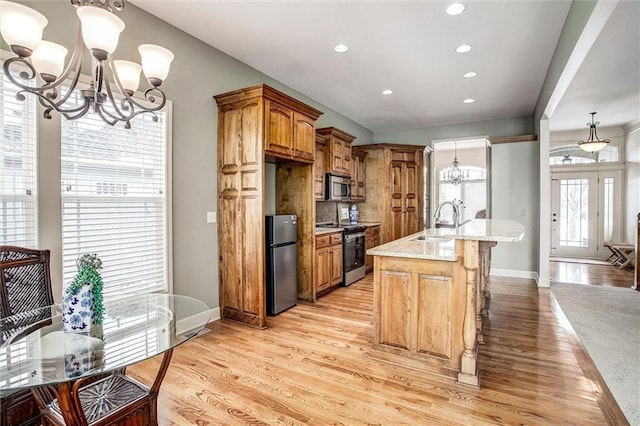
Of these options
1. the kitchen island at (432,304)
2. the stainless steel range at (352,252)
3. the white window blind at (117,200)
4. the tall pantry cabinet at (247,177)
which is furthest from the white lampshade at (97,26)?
the stainless steel range at (352,252)

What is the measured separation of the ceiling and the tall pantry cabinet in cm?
65

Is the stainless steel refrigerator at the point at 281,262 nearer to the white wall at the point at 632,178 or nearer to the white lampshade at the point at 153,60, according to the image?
the white lampshade at the point at 153,60

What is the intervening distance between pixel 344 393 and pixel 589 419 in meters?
1.49

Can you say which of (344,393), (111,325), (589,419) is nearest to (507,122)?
(589,419)

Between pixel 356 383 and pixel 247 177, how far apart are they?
2237 mm

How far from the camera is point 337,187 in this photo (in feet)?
17.8

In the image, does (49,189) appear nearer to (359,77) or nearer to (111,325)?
(111,325)

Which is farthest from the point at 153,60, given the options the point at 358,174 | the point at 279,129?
the point at 358,174

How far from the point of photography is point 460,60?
392 cm

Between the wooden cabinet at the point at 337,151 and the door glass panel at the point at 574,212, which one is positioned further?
the door glass panel at the point at 574,212

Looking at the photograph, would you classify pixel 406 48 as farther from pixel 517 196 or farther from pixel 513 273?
pixel 513 273

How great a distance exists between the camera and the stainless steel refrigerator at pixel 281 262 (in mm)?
3713

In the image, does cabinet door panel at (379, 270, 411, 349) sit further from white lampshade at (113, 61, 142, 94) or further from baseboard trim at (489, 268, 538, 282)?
baseboard trim at (489, 268, 538, 282)

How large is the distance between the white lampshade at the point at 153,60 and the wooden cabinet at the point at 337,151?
11.0 ft
